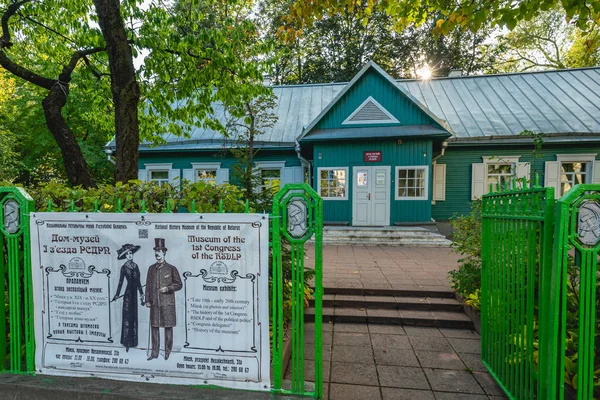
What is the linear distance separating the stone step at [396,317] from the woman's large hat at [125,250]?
8.51ft

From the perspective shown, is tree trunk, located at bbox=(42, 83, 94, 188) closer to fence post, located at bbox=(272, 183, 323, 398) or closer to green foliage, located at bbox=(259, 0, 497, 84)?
fence post, located at bbox=(272, 183, 323, 398)

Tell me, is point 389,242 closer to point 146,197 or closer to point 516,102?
point 146,197

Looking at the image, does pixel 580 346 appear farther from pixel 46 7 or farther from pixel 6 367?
pixel 46 7

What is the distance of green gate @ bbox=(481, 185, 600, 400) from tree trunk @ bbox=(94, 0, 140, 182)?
5.17 metres

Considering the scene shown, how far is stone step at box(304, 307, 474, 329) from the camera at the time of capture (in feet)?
13.6

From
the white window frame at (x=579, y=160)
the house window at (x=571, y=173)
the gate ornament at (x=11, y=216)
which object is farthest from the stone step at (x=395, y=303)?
the house window at (x=571, y=173)

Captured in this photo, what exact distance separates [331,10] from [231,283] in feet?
13.7

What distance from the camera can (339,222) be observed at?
36.3 feet

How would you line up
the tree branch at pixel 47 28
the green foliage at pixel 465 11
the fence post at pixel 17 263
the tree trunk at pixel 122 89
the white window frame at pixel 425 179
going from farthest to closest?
the white window frame at pixel 425 179
the tree branch at pixel 47 28
the tree trunk at pixel 122 89
the green foliage at pixel 465 11
the fence post at pixel 17 263

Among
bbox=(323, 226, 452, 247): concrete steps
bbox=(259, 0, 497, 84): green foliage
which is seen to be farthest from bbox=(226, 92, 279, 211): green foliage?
bbox=(259, 0, 497, 84): green foliage

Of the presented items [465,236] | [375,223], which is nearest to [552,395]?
[465,236]

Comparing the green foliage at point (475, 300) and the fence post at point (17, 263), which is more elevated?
the fence post at point (17, 263)

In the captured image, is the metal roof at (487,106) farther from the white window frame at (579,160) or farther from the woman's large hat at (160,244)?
the woman's large hat at (160,244)

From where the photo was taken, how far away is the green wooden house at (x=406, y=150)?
1071 centimetres
